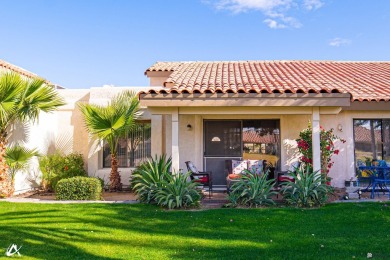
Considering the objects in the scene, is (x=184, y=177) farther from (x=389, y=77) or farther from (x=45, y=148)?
(x=389, y=77)

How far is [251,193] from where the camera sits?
897 centimetres

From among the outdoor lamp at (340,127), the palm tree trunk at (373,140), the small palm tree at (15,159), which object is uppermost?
the outdoor lamp at (340,127)

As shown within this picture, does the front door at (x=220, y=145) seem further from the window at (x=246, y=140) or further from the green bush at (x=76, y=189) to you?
the green bush at (x=76, y=189)

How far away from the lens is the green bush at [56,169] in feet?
43.8

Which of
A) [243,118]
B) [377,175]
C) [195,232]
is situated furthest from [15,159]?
[377,175]

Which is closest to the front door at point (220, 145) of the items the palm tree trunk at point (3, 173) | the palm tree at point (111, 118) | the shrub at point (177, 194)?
the palm tree at point (111, 118)

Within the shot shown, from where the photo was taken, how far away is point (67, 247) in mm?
5953

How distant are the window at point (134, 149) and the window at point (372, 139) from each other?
8.42 m

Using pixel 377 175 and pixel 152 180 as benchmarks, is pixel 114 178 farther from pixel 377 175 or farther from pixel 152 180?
pixel 377 175

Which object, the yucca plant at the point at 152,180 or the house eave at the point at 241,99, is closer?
the house eave at the point at 241,99

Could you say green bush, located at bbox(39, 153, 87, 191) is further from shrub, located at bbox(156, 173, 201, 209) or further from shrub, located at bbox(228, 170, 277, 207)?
shrub, located at bbox(228, 170, 277, 207)

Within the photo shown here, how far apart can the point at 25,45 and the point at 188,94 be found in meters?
15.0

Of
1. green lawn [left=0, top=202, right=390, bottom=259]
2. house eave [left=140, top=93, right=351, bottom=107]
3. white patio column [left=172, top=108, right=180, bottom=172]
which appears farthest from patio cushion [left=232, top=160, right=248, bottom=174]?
house eave [left=140, top=93, right=351, bottom=107]

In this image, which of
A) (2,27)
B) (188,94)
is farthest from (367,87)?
(2,27)
